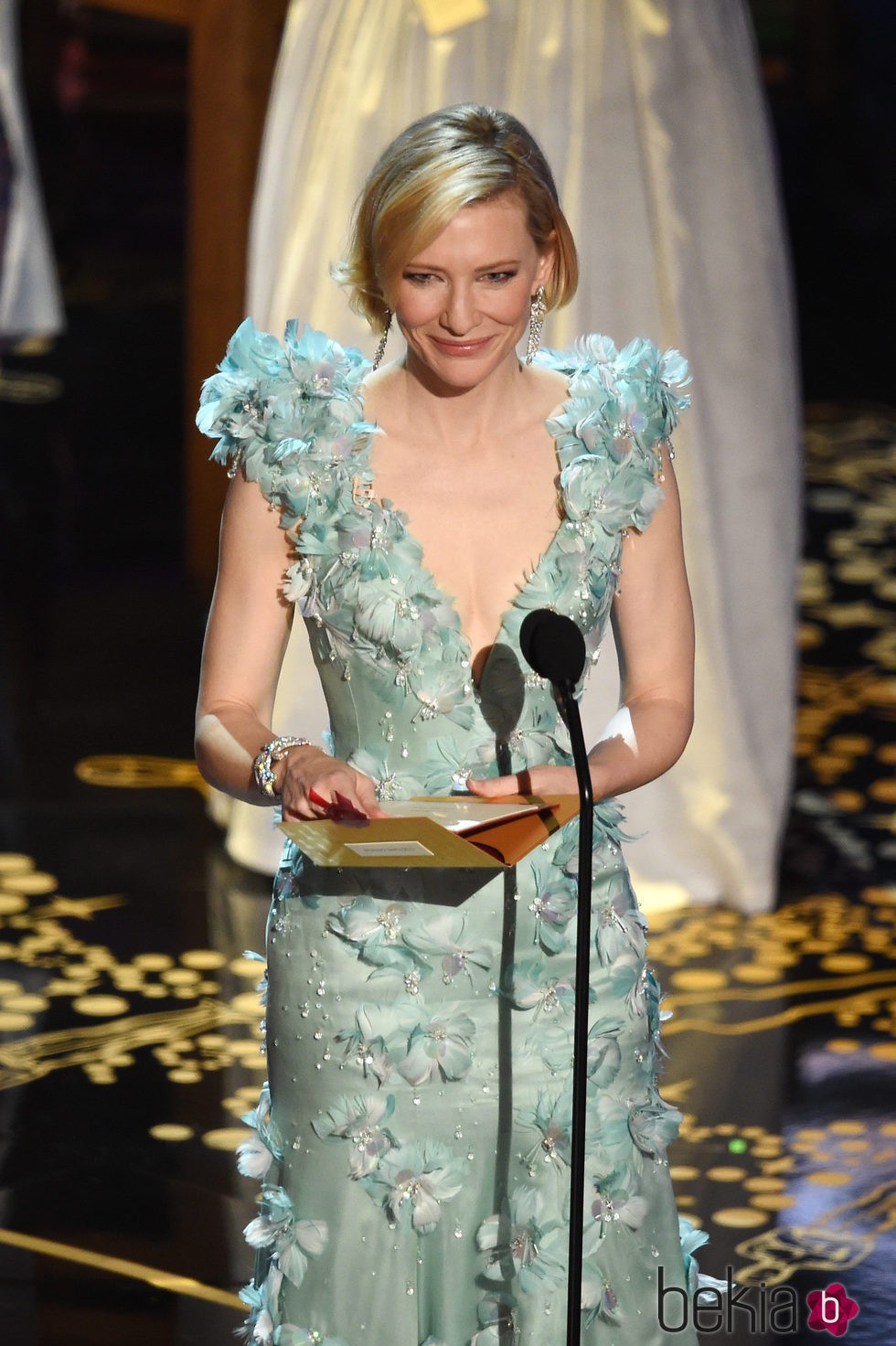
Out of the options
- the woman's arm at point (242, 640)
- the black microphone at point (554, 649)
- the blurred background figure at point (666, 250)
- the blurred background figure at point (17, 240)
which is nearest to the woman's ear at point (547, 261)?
the woman's arm at point (242, 640)

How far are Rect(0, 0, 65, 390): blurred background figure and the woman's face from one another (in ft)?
27.3

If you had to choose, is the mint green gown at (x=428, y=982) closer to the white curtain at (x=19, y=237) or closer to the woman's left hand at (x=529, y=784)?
the woman's left hand at (x=529, y=784)

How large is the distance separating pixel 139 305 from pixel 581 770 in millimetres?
10697

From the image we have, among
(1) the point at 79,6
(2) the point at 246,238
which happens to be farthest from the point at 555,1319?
(1) the point at 79,6

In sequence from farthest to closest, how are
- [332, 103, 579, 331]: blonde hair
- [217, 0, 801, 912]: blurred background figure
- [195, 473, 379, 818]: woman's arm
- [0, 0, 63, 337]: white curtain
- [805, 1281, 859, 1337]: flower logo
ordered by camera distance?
[0, 0, 63, 337]: white curtain < [217, 0, 801, 912]: blurred background figure < [805, 1281, 859, 1337]: flower logo < [195, 473, 379, 818]: woman's arm < [332, 103, 579, 331]: blonde hair

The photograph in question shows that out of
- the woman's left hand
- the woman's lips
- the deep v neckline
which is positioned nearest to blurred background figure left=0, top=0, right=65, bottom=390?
the deep v neckline

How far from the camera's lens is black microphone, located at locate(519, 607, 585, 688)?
2061 mm

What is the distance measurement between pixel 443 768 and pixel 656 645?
0.93ft

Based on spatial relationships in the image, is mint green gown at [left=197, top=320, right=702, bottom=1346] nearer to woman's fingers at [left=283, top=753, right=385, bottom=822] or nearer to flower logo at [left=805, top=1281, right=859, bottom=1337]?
woman's fingers at [left=283, top=753, right=385, bottom=822]

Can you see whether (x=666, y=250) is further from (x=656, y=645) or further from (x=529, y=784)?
(x=529, y=784)

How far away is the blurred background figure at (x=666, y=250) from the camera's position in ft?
16.0

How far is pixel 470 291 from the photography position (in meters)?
2.32

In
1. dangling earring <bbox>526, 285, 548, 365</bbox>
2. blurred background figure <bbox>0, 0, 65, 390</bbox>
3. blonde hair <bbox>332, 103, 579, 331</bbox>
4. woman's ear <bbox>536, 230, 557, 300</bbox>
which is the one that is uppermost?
blurred background figure <bbox>0, 0, 65, 390</bbox>

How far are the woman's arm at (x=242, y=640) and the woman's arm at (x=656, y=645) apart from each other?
385 millimetres
